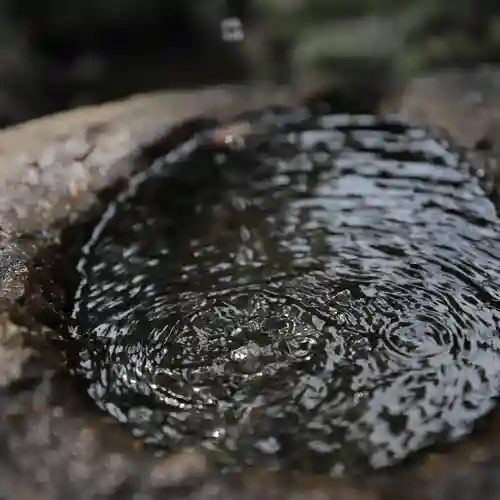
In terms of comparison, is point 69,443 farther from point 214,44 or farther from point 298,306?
point 214,44

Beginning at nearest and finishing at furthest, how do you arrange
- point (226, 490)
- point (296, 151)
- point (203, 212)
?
point (226, 490) < point (203, 212) < point (296, 151)

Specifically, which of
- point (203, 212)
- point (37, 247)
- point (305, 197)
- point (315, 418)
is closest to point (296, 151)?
point (305, 197)

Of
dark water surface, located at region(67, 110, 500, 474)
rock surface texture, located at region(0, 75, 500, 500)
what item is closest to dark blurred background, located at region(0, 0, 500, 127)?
dark water surface, located at region(67, 110, 500, 474)

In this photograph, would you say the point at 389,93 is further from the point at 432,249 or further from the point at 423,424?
the point at 423,424

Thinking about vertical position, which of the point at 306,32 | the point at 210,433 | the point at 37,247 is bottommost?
the point at 210,433

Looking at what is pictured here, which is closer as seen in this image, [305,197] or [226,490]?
[226,490]

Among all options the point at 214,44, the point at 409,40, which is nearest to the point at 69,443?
the point at 409,40

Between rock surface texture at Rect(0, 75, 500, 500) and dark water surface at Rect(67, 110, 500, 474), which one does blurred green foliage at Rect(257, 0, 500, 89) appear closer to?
dark water surface at Rect(67, 110, 500, 474)
